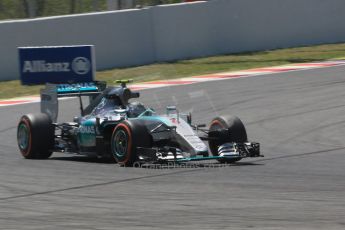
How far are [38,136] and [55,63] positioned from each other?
3.55ft

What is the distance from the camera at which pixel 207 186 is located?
890 centimetres

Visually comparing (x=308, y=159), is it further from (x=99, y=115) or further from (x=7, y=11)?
(x=7, y=11)

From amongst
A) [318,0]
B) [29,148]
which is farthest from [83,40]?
[29,148]

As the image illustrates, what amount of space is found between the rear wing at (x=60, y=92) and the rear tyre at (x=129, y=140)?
1690mm

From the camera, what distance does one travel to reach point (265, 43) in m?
24.4

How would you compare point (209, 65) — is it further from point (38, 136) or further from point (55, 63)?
point (38, 136)

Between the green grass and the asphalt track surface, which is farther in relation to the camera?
the green grass

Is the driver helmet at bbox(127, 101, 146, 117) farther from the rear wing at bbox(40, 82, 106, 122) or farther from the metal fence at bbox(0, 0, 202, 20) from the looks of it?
the metal fence at bbox(0, 0, 202, 20)

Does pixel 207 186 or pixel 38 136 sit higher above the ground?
pixel 38 136

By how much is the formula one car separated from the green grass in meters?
7.35

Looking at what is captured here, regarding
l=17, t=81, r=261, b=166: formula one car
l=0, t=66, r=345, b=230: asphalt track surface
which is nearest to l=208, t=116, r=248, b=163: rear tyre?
l=17, t=81, r=261, b=166: formula one car

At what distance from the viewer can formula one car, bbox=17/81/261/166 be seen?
10328 mm

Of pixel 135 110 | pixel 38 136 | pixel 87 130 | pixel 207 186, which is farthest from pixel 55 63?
pixel 207 186

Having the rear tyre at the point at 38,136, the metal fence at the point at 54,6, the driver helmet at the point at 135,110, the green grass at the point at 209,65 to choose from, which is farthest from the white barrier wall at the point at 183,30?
the driver helmet at the point at 135,110
